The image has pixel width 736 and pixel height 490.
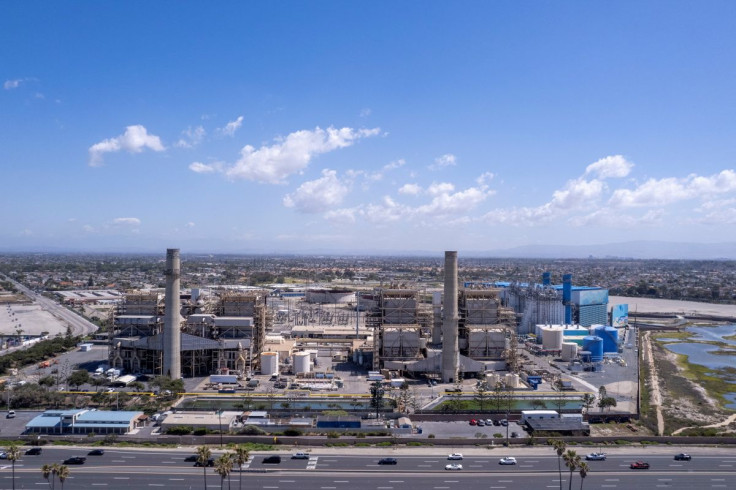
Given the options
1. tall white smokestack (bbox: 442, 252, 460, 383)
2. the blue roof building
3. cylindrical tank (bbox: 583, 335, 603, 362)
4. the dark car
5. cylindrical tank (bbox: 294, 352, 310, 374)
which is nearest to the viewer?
the dark car

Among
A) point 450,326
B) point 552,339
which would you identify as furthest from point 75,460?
point 552,339

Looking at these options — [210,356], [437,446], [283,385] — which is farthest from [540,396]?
[210,356]

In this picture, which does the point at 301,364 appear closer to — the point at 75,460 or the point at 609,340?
the point at 75,460

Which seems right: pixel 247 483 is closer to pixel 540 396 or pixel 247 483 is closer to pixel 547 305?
pixel 540 396

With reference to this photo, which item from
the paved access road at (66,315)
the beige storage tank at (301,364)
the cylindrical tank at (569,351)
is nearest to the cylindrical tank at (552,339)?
the cylindrical tank at (569,351)

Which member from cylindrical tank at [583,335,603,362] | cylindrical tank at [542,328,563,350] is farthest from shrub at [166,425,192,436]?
cylindrical tank at [542,328,563,350]

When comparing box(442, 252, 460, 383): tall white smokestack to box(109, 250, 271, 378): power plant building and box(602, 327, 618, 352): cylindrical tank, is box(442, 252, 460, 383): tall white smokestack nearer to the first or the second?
box(109, 250, 271, 378): power plant building
